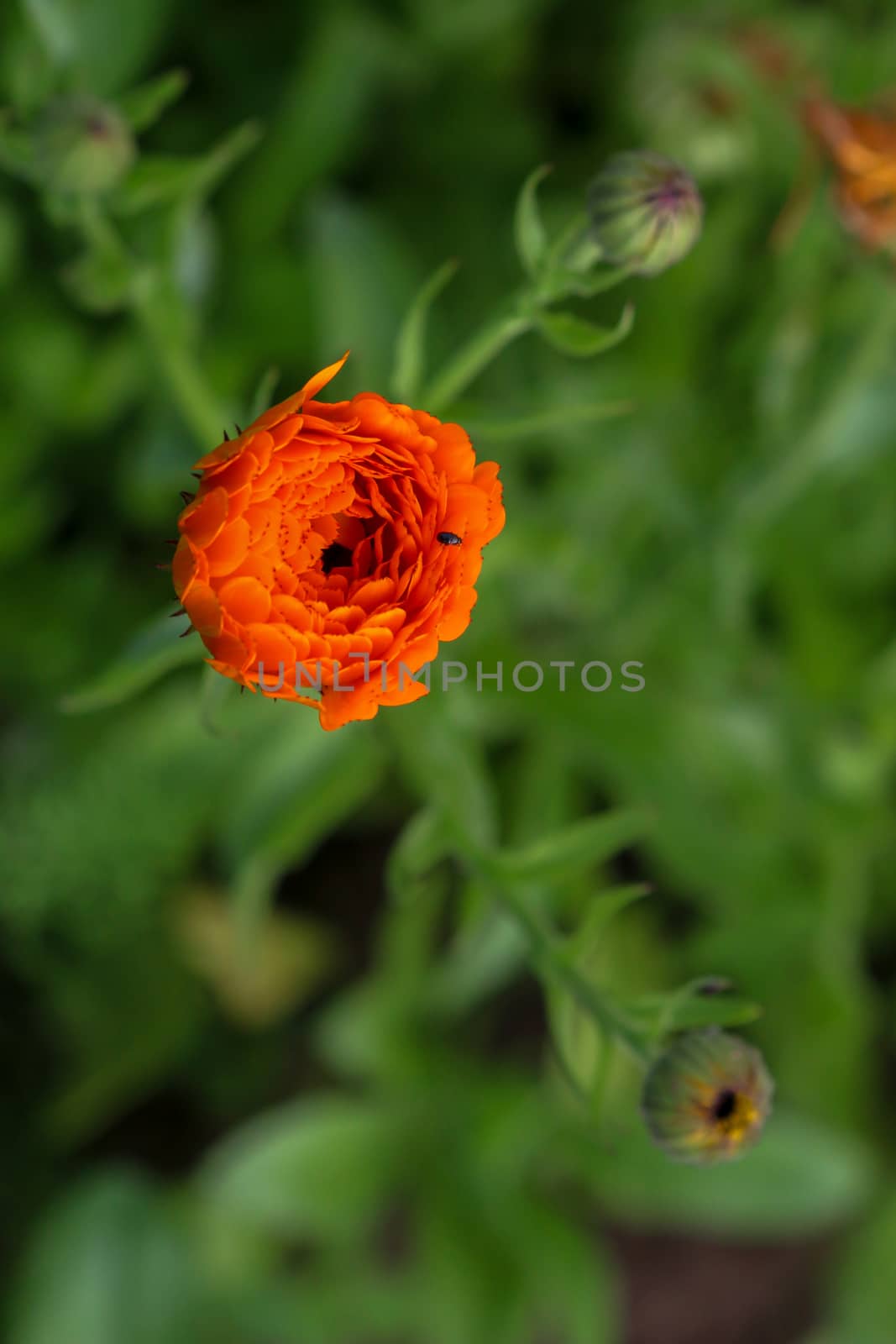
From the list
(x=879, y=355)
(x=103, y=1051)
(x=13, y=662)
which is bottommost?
(x=103, y=1051)

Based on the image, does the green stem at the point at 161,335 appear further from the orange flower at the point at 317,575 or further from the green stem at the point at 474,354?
the orange flower at the point at 317,575

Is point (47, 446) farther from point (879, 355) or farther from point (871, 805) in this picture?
point (871, 805)

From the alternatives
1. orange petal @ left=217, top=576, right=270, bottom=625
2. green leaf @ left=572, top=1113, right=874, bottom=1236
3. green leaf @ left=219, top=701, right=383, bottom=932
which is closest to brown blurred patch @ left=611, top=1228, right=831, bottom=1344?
green leaf @ left=572, top=1113, right=874, bottom=1236

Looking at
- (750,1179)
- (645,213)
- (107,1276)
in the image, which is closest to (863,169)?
(645,213)

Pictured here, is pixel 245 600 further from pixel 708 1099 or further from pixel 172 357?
pixel 172 357

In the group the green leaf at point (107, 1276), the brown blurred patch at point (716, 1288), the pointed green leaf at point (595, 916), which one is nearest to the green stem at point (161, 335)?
the pointed green leaf at point (595, 916)

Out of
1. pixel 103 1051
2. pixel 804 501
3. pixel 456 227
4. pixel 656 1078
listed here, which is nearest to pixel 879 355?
pixel 804 501
